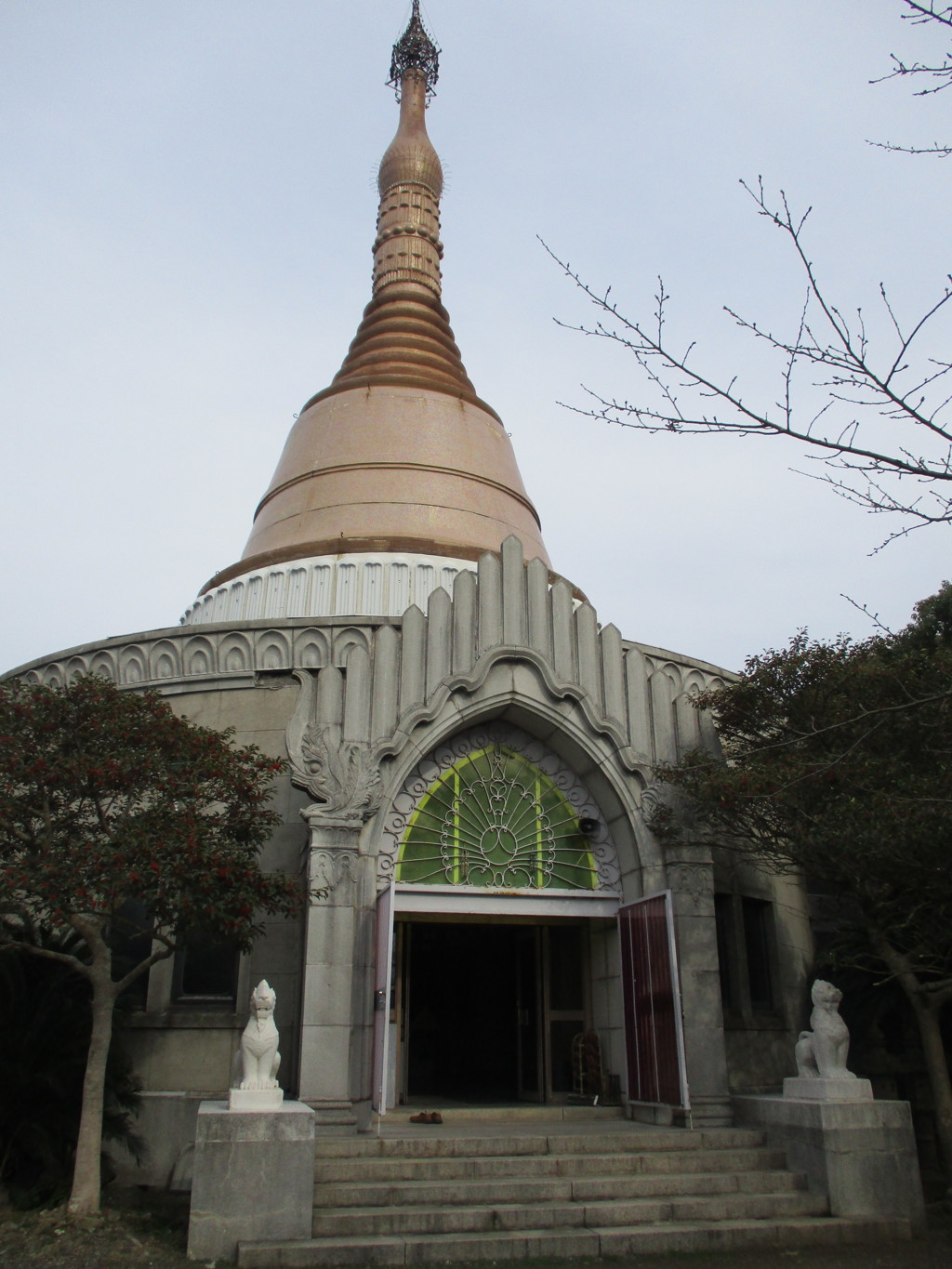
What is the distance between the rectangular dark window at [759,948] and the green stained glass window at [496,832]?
3.35 meters

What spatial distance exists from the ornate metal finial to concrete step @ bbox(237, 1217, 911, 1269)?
98.7 ft

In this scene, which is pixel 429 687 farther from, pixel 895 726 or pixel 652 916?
pixel 895 726

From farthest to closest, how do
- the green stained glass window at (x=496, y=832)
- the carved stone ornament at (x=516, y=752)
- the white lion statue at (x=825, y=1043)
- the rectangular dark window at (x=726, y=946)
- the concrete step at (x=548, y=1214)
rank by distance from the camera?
the rectangular dark window at (x=726, y=946)
the green stained glass window at (x=496, y=832)
the carved stone ornament at (x=516, y=752)
the white lion statue at (x=825, y=1043)
the concrete step at (x=548, y=1214)

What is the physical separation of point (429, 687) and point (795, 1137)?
5.72 metres

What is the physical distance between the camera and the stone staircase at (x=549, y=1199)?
809cm

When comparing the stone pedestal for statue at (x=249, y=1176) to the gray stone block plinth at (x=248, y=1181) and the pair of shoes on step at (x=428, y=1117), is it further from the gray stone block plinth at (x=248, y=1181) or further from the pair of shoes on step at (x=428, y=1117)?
the pair of shoes on step at (x=428, y=1117)

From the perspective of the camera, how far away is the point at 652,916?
11375 millimetres

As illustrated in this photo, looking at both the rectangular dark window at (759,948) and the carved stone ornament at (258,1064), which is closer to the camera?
the carved stone ornament at (258,1064)

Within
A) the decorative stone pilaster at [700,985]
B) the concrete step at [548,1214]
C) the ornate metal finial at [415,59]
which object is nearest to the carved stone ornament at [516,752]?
the decorative stone pilaster at [700,985]

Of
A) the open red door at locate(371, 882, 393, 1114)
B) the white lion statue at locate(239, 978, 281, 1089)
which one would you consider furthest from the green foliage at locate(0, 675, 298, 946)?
the open red door at locate(371, 882, 393, 1114)

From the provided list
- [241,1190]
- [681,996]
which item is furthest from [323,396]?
[241,1190]

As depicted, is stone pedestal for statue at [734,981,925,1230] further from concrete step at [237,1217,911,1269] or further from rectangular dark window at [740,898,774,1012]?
rectangular dark window at [740,898,774,1012]

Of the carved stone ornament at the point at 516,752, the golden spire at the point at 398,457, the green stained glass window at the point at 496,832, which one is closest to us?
the carved stone ornament at the point at 516,752

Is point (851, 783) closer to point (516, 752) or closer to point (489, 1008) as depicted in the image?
point (516, 752)
